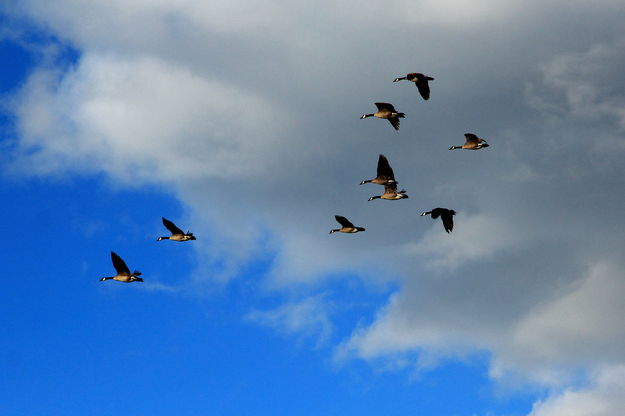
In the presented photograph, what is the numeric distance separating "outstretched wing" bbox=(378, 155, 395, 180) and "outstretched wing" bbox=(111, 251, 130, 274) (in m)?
19.4

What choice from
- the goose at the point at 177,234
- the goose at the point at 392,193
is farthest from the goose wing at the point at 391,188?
the goose at the point at 177,234

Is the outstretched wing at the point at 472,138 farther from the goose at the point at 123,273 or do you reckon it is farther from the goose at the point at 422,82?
the goose at the point at 123,273

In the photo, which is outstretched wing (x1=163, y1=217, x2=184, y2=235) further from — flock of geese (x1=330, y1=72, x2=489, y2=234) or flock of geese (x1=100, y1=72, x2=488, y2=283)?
flock of geese (x1=330, y1=72, x2=489, y2=234)

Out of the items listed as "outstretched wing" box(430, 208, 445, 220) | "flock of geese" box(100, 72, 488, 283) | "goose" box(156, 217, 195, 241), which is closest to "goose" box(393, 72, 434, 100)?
"flock of geese" box(100, 72, 488, 283)

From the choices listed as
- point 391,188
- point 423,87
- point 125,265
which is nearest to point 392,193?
point 391,188

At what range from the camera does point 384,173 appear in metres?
74.4

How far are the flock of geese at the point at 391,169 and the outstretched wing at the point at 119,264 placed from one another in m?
15.2

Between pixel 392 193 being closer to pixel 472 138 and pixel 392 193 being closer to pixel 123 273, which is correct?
pixel 472 138

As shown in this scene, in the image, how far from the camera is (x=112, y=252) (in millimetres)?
73562

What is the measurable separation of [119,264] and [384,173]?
790 inches

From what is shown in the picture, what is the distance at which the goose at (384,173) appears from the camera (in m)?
74.0

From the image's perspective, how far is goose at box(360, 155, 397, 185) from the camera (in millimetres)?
74000

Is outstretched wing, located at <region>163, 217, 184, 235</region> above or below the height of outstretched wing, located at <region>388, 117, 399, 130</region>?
below

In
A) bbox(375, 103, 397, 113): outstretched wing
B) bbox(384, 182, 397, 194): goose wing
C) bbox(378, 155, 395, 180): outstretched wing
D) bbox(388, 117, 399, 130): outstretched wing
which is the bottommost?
bbox(384, 182, 397, 194): goose wing
